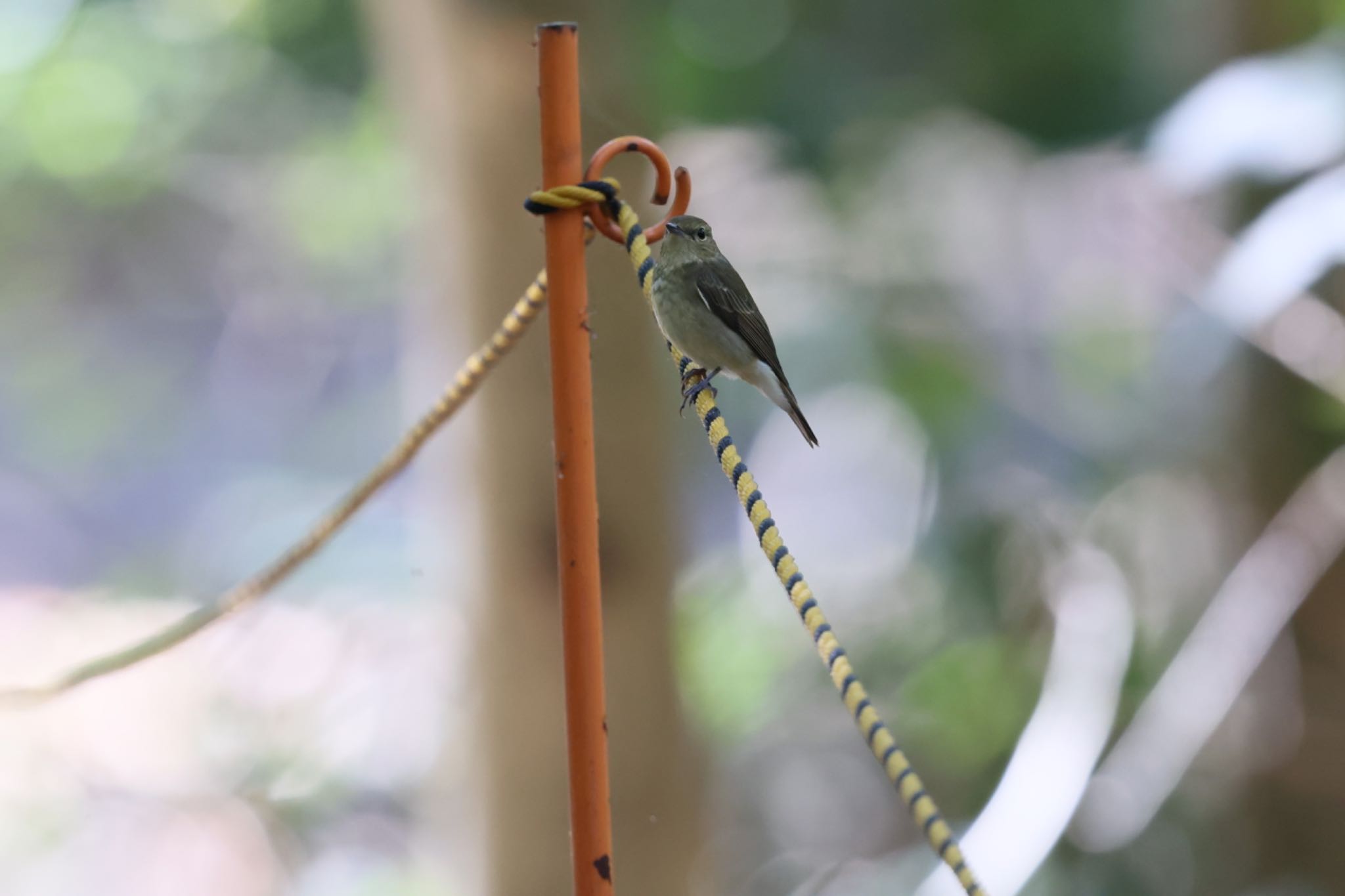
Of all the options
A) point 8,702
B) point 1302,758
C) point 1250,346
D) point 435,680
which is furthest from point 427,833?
point 1250,346

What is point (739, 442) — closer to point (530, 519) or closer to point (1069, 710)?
point (1069, 710)

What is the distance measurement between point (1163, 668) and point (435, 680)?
2.42 metres

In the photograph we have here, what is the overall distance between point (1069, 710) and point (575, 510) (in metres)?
3.00

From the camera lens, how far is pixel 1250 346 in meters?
3.59

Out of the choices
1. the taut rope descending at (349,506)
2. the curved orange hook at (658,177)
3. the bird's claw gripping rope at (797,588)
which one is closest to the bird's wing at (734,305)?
the taut rope descending at (349,506)

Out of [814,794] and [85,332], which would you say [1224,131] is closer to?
[814,794]

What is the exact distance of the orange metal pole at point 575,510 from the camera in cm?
121

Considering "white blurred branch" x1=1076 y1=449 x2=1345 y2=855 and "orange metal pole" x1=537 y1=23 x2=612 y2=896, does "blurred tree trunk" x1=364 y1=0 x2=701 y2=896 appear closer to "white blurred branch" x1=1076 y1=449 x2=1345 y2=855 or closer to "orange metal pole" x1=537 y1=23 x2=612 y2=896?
"orange metal pole" x1=537 y1=23 x2=612 y2=896

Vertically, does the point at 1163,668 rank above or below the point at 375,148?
below

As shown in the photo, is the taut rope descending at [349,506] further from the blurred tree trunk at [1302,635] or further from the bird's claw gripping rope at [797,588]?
the blurred tree trunk at [1302,635]

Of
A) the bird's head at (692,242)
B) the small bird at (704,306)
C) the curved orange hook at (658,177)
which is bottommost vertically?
the curved orange hook at (658,177)

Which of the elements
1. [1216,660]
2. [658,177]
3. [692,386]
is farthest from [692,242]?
[1216,660]

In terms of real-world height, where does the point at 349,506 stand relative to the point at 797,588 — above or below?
above

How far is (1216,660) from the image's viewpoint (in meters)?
3.63
